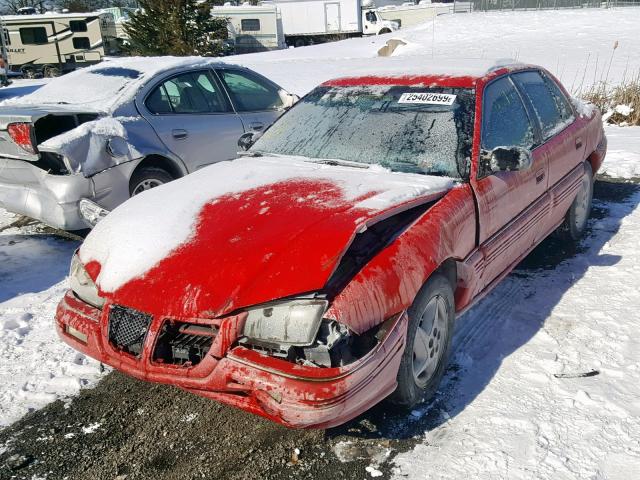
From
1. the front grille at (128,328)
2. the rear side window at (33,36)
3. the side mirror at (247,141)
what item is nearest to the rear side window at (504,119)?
the side mirror at (247,141)

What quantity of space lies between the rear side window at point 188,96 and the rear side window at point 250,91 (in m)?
0.18

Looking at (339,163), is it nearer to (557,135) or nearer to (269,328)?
(269,328)

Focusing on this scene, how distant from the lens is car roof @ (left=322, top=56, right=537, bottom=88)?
374cm

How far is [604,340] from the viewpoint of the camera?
11.5 feet

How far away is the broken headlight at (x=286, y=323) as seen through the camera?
91.4 inches

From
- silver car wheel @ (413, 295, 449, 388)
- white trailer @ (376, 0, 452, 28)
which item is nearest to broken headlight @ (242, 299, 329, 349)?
silver car wheel @ (413, 295, 449, 388)

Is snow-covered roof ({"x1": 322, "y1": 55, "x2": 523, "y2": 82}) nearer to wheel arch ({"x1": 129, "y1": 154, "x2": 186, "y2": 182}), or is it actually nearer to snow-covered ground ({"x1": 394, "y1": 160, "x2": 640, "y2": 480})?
snow-covered ground ({"x1": 394, "y1": 160, "x2": 640, "y2": 480})

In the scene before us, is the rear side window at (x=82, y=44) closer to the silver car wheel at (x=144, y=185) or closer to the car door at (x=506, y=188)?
the silver car wheel at (x=144, y=185)

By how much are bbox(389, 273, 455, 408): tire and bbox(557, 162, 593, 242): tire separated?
2317 mm

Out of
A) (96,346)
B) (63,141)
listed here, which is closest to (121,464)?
(96,346)

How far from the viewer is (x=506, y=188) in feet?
11.5

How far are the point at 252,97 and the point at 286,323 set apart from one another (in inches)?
180

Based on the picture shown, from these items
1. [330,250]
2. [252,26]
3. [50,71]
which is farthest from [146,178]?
[252,26]

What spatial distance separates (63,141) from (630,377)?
14.0 ft
